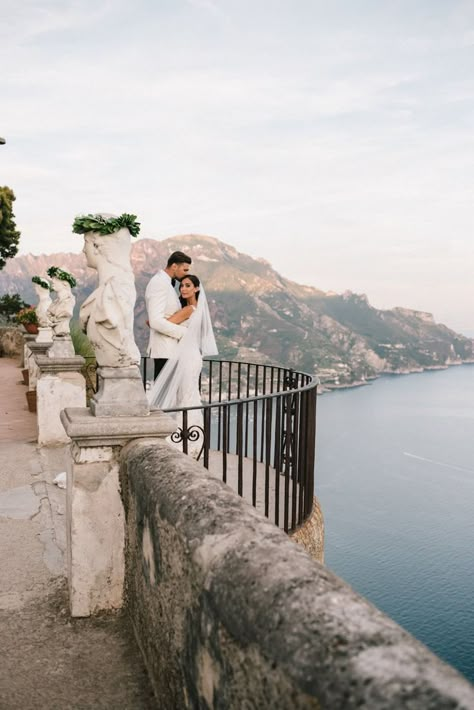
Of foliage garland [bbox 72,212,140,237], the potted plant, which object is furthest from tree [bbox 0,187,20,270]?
foliage garland [bbox 72,212,140,237]

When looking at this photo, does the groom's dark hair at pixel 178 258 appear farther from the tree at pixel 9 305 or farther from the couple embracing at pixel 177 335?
the tree at pixel 9 305

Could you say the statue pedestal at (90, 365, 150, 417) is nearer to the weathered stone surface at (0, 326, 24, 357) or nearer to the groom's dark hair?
the groom's dark hair

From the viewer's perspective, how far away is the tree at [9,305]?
23.9 m

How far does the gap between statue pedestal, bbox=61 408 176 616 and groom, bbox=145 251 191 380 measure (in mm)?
2946

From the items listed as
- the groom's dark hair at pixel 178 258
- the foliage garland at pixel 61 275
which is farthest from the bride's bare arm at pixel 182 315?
the foliage garland at pixel 61 275

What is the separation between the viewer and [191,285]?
241 inches

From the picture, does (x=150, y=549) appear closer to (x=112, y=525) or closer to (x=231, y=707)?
(x=112, y=525)

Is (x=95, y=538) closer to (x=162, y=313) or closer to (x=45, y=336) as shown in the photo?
(x=162, y=313)

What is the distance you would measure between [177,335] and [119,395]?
2853 mm

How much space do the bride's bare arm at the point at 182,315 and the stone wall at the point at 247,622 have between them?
11.5ft

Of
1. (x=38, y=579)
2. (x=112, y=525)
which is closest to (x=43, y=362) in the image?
(x=38, y=579)

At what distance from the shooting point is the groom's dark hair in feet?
19.4

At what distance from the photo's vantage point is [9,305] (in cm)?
2408

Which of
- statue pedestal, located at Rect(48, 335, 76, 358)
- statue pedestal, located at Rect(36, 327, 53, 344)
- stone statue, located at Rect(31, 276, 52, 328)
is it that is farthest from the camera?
stone statue, located at Rect(31, 276, 52, 328)
